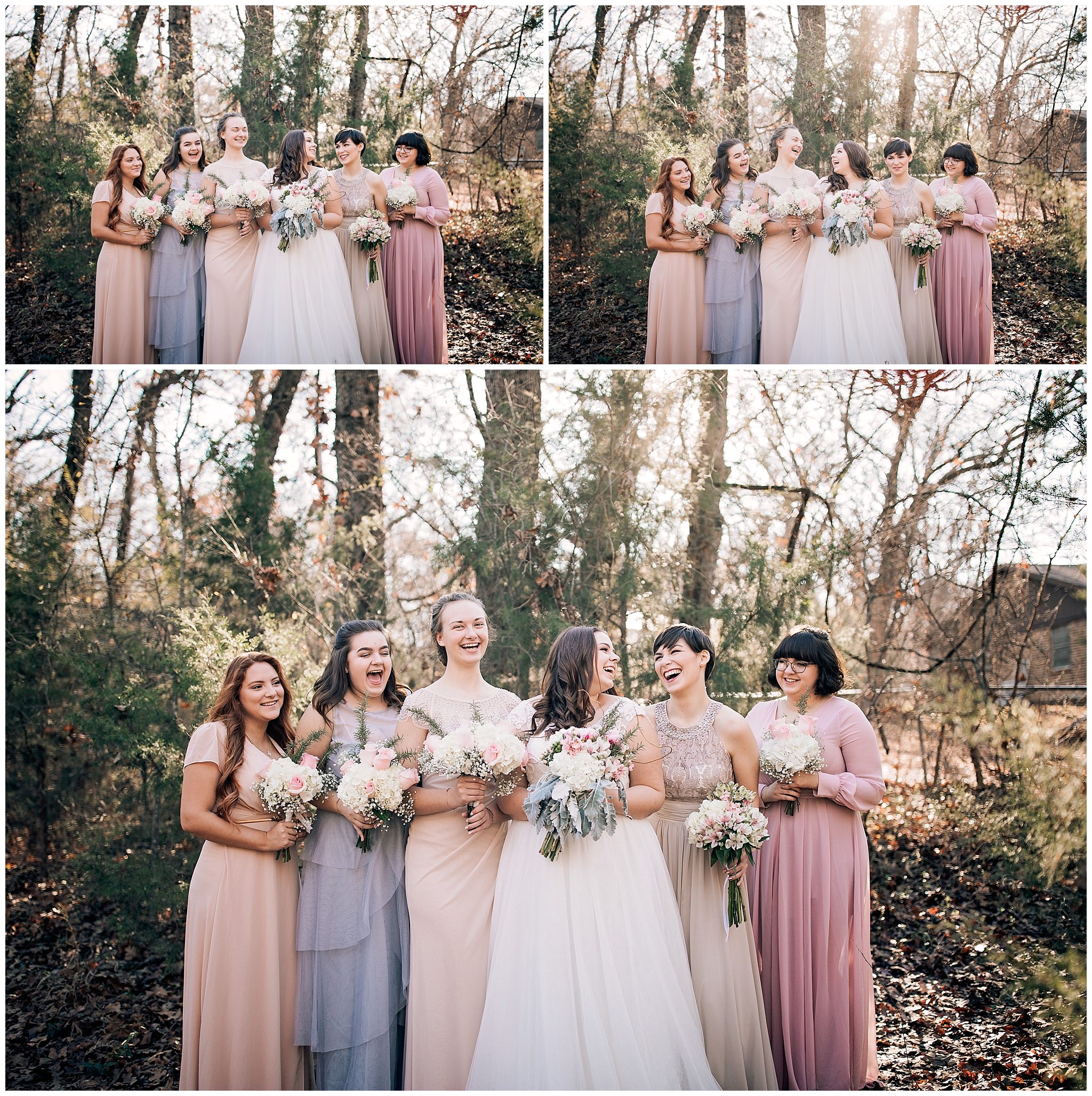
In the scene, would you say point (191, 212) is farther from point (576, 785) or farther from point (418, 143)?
point (576, 785)

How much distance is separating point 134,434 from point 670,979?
579cm

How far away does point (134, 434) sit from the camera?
7828mm

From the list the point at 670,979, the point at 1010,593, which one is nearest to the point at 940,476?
the point at 1010,593

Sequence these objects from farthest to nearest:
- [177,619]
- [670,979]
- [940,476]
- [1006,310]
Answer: [940,476] < [177,619] < [1006,310] < [670,979]

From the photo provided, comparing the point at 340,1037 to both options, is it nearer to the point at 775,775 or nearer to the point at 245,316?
the point at 775,775

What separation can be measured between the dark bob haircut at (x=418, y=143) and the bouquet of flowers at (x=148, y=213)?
1.51m

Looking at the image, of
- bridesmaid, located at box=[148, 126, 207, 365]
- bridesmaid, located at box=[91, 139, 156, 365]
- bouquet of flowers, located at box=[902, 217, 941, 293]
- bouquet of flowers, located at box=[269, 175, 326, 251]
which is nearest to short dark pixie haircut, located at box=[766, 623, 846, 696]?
bouquet of flowers, located at box=[902, 217, 941, 293]

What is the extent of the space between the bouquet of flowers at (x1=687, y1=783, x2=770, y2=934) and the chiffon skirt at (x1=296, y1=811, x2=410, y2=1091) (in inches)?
55.3

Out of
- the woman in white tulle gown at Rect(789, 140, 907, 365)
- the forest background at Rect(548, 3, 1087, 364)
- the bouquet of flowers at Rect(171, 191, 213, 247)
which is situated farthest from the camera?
the forest background at Rect(548, 3, 1087, 364)

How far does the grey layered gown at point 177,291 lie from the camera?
20.5 ft

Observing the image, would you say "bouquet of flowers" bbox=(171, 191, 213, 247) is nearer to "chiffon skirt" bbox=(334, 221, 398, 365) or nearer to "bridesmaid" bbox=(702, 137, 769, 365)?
"chiffon skirt" bbox=(334, 221, 398, 365)

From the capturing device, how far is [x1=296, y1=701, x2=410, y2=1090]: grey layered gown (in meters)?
4.53

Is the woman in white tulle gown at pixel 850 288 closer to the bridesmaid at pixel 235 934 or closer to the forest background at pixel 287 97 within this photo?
the forest background at pixel 287 97

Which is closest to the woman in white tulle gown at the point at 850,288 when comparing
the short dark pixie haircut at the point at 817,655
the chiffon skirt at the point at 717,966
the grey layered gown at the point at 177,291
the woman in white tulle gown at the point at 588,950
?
the short dark pixie haircut at the point at 817,655
